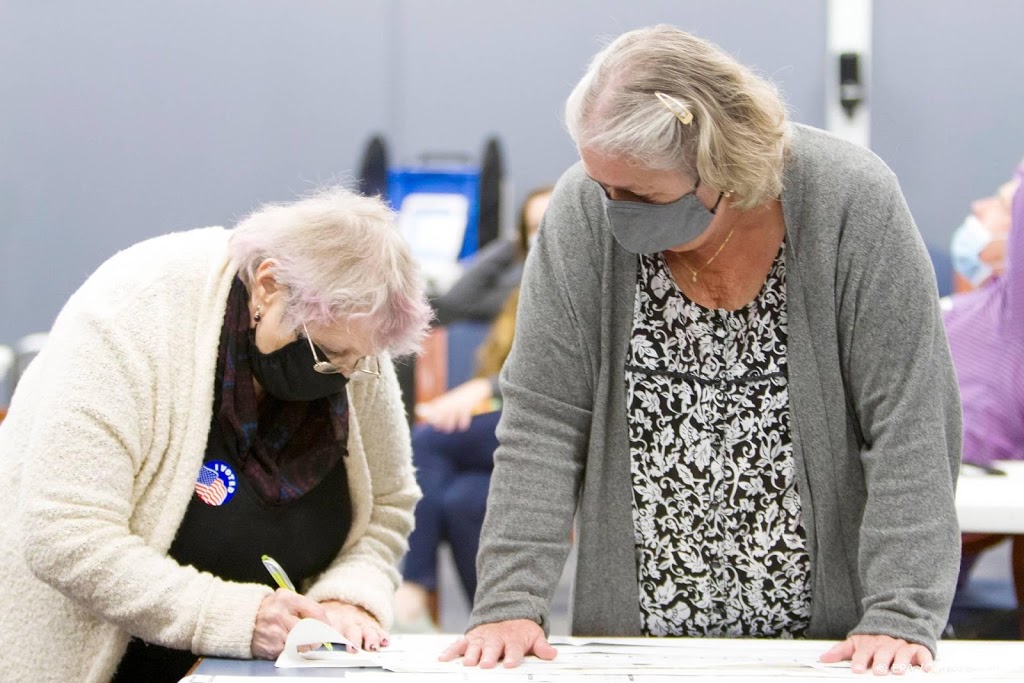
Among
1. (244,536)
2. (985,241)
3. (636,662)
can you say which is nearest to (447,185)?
(985,241)

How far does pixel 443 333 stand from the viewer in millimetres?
4082

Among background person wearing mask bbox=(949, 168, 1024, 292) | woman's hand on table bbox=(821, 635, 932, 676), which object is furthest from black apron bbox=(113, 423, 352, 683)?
background person wearing mask bbox=(949, 168, 1024, 292)

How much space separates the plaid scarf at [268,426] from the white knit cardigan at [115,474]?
3 cm

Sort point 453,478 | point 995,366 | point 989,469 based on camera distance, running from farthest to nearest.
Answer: point 453,478
point 995,366
point 989,469

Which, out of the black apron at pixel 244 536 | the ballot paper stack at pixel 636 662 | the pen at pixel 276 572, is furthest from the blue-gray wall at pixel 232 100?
the ballot paper stack at pixel 636 662

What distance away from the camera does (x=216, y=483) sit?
1.55m

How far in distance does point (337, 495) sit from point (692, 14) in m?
4.54

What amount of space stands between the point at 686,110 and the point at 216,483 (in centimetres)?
75

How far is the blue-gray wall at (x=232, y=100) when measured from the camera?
5.83 meters

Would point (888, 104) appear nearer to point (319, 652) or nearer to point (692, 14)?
point (692, 14)

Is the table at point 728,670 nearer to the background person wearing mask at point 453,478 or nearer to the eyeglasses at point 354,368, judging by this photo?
the eyeglasses at point 354,368

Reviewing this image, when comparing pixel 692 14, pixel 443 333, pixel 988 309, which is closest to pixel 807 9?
pixel 692 14

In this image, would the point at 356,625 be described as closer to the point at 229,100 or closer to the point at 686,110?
the point at 686,110

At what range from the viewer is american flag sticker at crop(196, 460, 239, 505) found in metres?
1.54
